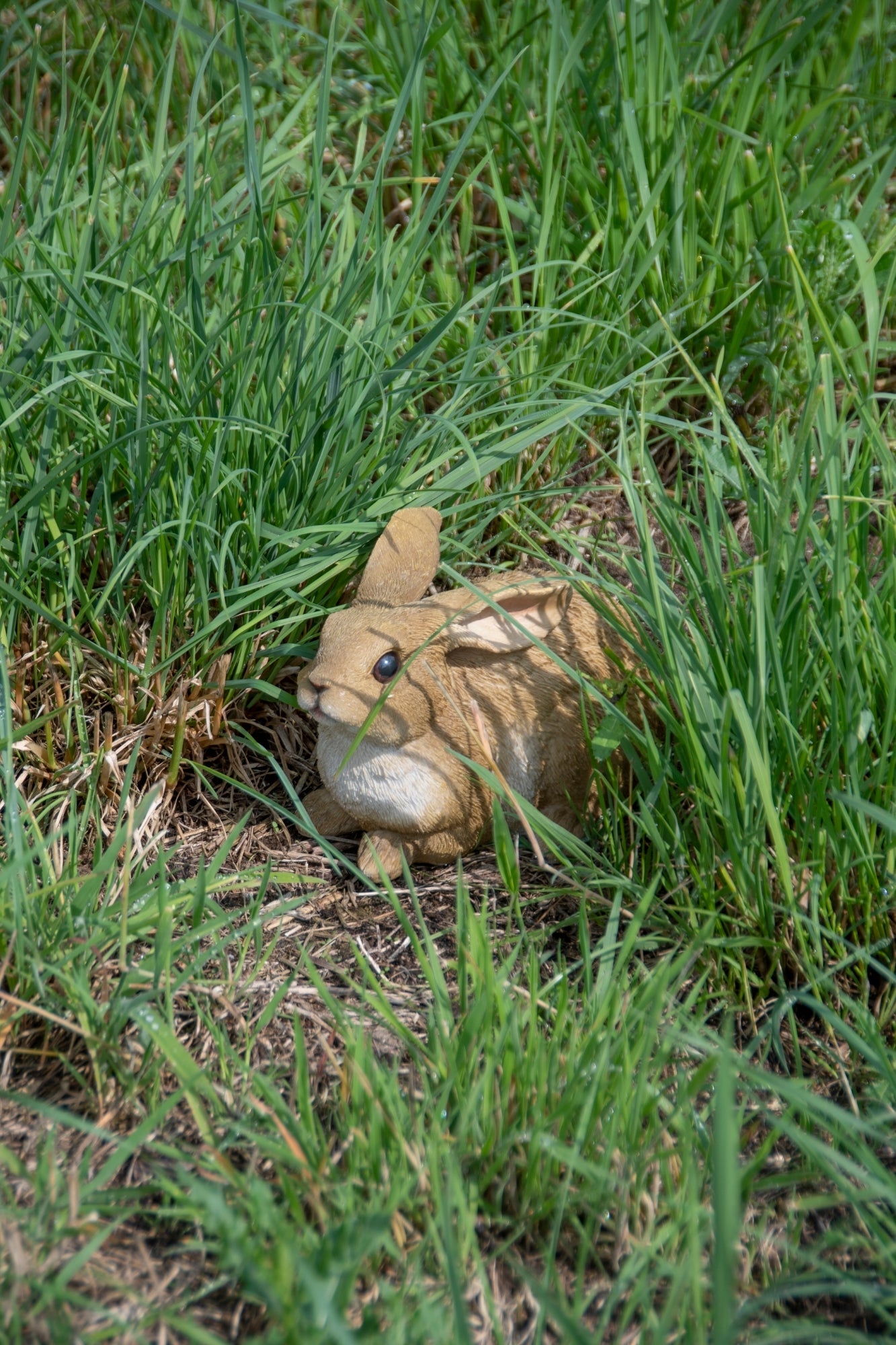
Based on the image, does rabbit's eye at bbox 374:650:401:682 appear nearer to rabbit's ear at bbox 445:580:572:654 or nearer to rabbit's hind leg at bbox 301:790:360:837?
rabbit's ear at bbox 445:580:572:654

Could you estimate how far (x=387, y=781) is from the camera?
7.69 feet

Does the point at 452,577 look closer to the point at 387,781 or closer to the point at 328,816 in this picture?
the point at 387,781

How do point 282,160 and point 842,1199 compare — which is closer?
point 842,1199

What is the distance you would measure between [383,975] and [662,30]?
244 centimetres

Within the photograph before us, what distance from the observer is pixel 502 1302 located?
1731 mm

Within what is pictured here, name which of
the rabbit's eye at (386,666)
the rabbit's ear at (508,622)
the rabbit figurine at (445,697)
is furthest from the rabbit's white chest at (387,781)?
the rabbit's ear at (508,622)

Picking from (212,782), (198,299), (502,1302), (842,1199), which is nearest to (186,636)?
(212,782)

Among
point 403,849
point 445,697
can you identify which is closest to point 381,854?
point 403,849

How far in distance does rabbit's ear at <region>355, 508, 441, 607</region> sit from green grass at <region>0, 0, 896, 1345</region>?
14 cm

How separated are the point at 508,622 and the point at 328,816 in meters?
0.61

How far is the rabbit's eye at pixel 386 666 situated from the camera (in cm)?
228

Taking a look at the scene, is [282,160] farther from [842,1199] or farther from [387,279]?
[842,1199]

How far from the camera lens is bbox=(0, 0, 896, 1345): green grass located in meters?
1.72

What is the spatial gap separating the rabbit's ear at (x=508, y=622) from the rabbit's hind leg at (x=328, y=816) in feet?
1.53
